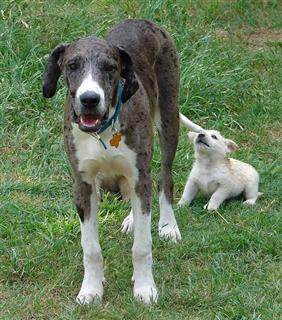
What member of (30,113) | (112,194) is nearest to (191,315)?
(112,194)

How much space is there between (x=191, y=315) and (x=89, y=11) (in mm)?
4902

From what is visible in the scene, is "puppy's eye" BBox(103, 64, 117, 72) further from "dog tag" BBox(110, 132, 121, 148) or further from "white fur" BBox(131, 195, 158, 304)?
"white fur" BBox(131, 195, 158, 304)

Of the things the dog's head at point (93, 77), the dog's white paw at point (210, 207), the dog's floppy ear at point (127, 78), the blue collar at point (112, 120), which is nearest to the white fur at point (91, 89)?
the dog's head at point (93, 77)

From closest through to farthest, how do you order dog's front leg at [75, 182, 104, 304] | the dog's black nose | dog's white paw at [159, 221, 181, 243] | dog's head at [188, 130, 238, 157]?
1. the dog's black nose
2. dog's front leg at [75, 182, 104, 304]
3. dog's white paw at [159, 221, 181, 243]
4. dog's head at [188, 130, 238, 157]

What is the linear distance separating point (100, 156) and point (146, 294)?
0.81 meters

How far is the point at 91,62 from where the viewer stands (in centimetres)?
492

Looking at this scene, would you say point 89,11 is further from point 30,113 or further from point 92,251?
point 92,251

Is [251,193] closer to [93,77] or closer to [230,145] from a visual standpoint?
[230,145]

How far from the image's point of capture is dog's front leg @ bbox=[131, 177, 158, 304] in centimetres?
535

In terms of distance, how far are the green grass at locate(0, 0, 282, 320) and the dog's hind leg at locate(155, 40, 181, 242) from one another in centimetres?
14

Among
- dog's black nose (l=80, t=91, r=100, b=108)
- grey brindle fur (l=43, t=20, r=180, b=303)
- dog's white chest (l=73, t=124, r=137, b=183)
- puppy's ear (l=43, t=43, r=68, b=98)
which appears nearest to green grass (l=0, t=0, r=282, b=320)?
grey brindle fur (l=43, t=20, r=180, b=303)

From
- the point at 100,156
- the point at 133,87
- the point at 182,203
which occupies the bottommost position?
the point at 182,203

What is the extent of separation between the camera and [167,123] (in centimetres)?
631

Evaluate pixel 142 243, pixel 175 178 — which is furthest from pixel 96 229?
pixel 175 178
